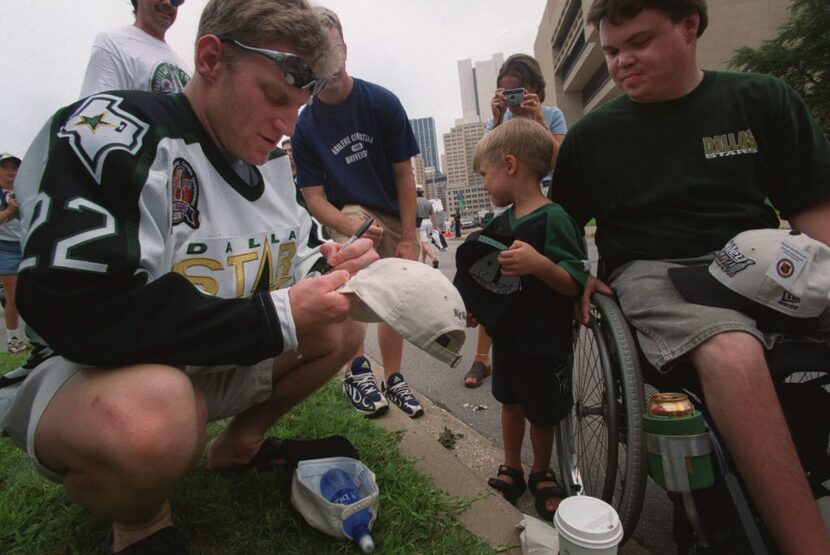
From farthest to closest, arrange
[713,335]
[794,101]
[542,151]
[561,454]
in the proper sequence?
[542,151]
[561,454]
[794,101]
[713,335]

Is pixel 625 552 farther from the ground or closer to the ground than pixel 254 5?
closer to the ground

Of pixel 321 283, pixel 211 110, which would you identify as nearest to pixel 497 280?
pixel 321 283

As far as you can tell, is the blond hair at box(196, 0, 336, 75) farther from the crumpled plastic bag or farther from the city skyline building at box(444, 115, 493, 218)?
the city skyline building at box(444, 115, 493, 218)

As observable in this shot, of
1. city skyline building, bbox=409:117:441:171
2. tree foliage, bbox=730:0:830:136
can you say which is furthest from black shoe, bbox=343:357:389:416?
city skyline building, bbox=409:117:441:171

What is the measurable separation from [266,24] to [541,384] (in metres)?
1.33

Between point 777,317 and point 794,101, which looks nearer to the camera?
point 777,317

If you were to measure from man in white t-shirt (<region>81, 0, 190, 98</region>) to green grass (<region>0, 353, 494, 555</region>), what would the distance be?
160 cm

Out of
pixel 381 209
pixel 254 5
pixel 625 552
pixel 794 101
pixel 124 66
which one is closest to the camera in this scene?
pixel 254 5

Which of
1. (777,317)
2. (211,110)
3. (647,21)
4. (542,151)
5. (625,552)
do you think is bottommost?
(625,552)

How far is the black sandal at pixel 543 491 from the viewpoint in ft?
5.14

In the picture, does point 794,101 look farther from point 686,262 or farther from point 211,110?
point 211,110

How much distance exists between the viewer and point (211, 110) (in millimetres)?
1312

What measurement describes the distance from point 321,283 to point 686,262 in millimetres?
1078

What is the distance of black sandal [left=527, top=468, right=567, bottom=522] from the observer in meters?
1.57
